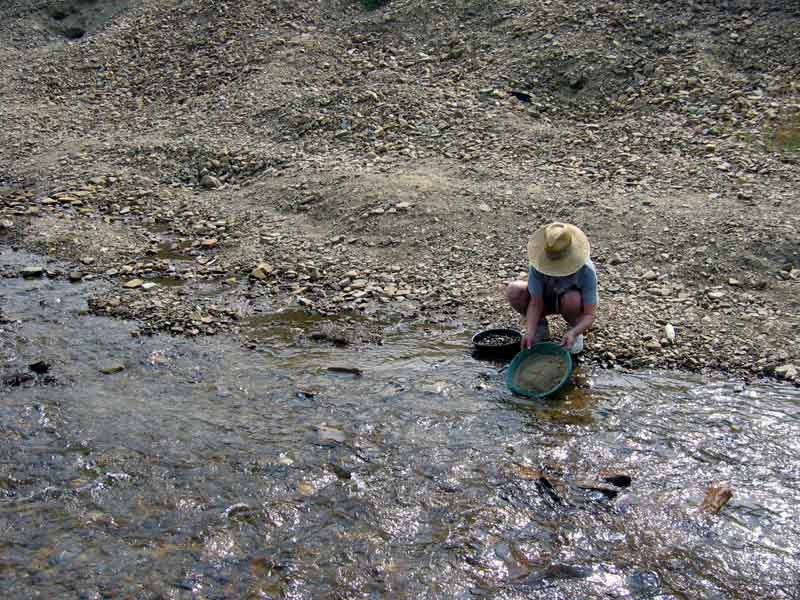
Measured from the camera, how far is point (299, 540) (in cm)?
457

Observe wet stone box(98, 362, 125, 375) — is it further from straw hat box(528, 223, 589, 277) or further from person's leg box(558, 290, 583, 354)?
person's leg box(558, 290, 583, 354)

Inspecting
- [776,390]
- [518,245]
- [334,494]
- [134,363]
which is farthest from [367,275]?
[776,390]

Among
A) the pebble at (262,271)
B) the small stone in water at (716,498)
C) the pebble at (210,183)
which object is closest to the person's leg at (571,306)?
the small stone in water at (716,498)

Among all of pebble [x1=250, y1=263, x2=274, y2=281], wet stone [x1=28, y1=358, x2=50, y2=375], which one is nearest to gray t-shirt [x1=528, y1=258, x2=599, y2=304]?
pebble [x1=250, y1=263, x2=274, y2=281]

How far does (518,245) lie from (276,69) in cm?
710

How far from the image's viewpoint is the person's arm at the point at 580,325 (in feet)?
19.2

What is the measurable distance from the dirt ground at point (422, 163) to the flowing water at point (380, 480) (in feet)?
2.59

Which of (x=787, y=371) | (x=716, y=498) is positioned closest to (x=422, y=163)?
(x=787, y=371)

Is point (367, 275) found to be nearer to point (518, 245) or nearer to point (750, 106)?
point (518, 245)

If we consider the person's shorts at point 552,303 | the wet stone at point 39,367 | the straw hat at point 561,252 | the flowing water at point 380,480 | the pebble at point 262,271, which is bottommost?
the flowing water at point 380,480

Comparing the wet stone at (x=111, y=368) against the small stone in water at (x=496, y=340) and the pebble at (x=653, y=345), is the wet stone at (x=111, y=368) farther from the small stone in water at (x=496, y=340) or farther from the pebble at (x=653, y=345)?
the pebble at (x=653, y=345)

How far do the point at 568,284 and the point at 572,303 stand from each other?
0.15m

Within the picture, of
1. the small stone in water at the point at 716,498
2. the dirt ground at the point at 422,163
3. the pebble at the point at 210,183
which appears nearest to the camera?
the small stone in water at the point at 716,498

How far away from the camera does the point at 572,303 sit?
5992 mm
